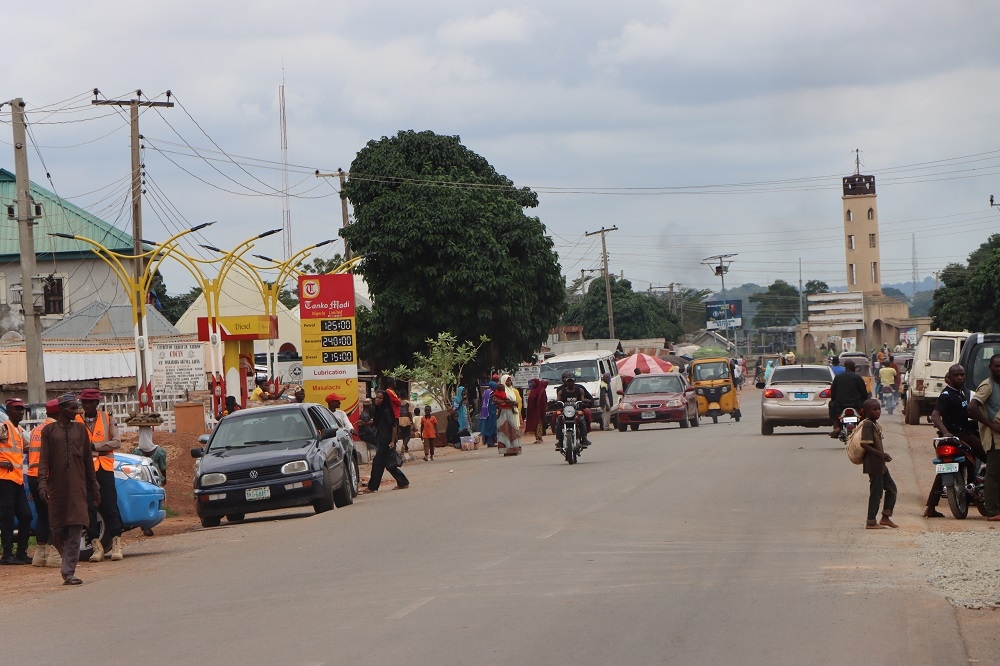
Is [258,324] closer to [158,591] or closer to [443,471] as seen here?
[443,471]

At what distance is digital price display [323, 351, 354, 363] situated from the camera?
31.5m

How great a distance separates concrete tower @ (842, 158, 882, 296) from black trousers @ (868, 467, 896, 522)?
118 metres

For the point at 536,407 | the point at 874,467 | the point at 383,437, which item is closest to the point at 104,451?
the point at 874,467

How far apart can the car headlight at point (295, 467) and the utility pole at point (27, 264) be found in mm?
11336

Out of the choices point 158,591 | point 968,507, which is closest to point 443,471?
point 968,507

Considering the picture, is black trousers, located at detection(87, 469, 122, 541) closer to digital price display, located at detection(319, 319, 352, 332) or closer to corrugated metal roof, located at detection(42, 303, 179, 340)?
digital price display, located at detection(319, 319, 352, 332)

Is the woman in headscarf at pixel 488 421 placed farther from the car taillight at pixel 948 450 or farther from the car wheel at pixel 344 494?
the car taillight at pixel 948 450

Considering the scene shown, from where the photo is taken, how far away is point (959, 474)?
1448cm

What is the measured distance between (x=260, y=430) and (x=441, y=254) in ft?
81.1

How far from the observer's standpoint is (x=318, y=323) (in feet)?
104

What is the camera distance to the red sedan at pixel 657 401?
3803 centimetres

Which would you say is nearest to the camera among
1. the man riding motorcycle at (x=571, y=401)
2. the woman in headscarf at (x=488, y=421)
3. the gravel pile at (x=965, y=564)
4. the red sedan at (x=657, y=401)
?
the gravel pile at (x=965, y=564)

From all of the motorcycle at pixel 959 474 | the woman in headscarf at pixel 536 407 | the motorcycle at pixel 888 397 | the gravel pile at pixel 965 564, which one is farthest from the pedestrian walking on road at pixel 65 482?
the motorcycle at pixel 888 397

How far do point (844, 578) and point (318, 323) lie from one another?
22460mm
